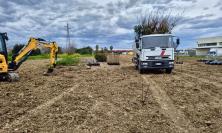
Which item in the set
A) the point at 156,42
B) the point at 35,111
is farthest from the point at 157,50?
the point at 35,111

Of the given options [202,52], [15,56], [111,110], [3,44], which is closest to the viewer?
[111,110]

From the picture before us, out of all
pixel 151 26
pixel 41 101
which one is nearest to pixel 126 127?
pixel 41 101

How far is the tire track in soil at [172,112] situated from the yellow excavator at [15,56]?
726 cm

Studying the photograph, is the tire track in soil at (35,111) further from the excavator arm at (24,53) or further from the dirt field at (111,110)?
the excavator arm at (24,53)

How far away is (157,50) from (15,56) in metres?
8.45

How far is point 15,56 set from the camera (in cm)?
1842

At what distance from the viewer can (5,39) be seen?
16.4 m

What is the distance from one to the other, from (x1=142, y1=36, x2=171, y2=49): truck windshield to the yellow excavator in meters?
5.49

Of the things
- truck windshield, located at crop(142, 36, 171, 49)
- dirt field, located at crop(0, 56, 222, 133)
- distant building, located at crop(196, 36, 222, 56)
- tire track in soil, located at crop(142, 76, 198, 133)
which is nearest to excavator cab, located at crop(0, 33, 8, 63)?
dirt field, located at crop(0, 56, 222, 133)

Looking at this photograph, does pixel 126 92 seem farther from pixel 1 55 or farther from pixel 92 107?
pixel 1 55

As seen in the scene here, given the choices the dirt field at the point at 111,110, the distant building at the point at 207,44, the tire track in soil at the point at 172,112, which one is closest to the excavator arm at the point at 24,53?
the dirt field at the point at 111,110

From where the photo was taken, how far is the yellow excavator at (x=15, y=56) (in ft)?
52.0

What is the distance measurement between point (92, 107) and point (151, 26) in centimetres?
3467

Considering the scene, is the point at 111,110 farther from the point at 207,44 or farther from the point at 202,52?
the point at 207,44
